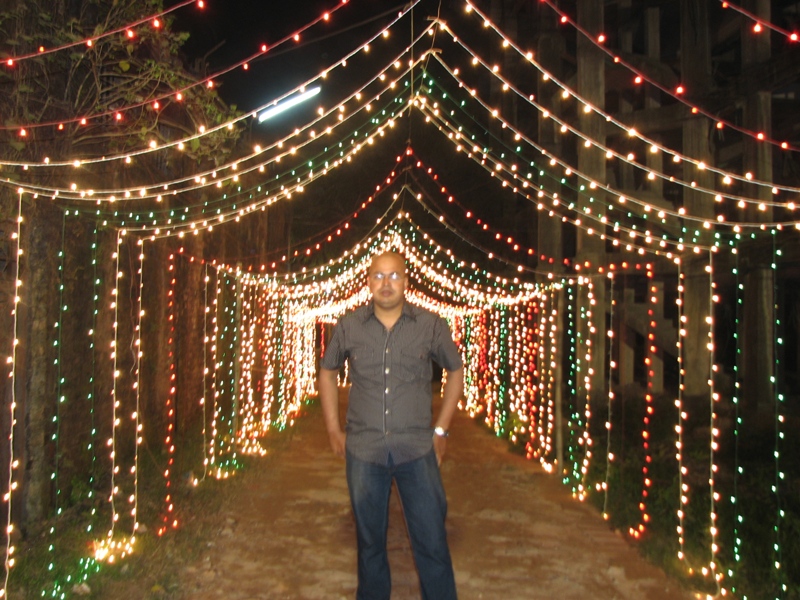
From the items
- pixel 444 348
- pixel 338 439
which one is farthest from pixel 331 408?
pixel 444 348

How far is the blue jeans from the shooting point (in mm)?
3467

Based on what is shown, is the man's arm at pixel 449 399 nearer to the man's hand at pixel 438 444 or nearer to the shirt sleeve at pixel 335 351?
the man's hand at pixel 438 444

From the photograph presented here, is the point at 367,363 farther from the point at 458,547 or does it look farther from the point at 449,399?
the point at 458,547

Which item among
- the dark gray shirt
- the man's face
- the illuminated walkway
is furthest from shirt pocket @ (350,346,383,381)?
the illuminated walkway

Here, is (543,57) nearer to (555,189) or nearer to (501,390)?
(555,189)

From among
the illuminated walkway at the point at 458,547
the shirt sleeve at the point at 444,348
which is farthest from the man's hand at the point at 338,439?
the illuminated walkway at the point at 458,547

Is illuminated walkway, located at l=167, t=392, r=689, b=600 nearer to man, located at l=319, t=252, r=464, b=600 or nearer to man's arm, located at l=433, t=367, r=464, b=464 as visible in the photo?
man, located at l=319, t=252, r=464, b=600

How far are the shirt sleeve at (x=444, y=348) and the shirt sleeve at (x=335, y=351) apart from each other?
1.49ft

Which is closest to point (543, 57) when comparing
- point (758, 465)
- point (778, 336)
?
point (758, 465)

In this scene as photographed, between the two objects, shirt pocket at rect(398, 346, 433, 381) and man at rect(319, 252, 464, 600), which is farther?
shirt pocket at rect(398, 346, 433, 381)

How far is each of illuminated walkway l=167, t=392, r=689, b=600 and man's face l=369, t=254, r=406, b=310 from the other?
189 centimetres

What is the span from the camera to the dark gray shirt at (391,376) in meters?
3.49

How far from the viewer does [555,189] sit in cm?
1151

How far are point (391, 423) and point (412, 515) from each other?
430 mm
